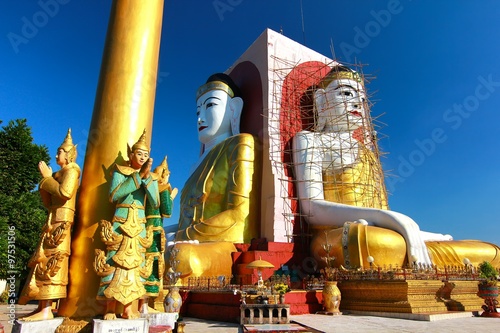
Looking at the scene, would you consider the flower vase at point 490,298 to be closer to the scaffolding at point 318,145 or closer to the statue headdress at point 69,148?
the scaffolding at point 318,145

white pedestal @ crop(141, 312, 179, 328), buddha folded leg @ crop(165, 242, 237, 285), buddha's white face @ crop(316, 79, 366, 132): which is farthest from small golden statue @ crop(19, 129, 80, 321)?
buddha's white face @ crop(316, 79, 366, 132)

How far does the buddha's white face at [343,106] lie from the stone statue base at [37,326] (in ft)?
38.0

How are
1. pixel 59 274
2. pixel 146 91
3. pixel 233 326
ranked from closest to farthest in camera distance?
pixel 59 274 → pixel 146 91 → pixel 233 326

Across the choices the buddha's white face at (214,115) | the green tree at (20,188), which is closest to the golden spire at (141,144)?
the green tree at (20,188)

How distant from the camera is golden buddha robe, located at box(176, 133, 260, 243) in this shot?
1142 cm

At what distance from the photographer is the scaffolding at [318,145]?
12.4m

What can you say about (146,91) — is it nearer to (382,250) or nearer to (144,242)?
(144,242)

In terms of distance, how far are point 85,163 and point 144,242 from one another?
1011 mm

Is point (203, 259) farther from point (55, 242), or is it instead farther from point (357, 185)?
point (55, 242)

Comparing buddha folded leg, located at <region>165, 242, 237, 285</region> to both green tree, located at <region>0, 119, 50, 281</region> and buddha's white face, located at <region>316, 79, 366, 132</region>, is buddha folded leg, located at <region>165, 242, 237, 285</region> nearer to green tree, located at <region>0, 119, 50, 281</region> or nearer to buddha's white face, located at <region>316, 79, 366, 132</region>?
green tree, located at <region>0, 119, 50, 281</region>

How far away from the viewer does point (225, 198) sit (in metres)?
12.4

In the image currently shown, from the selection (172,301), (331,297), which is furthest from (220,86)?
(172,301)

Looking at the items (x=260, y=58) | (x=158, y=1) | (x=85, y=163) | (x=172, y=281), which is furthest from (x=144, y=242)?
(x=260, y=58)

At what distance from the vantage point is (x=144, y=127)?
12.2ft
